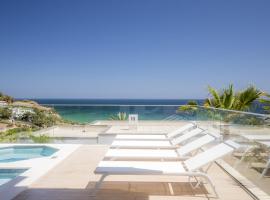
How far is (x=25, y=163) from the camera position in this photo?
5.57 meters

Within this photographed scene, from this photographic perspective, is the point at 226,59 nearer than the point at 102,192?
No

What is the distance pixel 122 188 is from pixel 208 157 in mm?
1260

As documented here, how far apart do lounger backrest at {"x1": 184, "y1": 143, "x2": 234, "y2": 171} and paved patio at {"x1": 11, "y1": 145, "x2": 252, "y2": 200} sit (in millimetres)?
372

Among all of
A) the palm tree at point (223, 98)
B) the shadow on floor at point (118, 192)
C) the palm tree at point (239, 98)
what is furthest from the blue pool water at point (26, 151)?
the palm tree at point (239, 98)

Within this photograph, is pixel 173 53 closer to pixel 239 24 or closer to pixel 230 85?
pixel 239 24

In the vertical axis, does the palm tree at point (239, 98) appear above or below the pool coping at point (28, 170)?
above

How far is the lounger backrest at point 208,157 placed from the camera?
3.88 metres

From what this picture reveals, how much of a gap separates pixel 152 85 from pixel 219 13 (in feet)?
100

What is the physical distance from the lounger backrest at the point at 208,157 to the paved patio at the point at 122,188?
372 millimetres

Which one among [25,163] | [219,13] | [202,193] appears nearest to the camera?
[202,193]

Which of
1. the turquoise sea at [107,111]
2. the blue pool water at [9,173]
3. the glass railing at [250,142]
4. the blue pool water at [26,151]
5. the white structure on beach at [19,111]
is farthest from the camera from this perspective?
the turquoise sea at [107,111]

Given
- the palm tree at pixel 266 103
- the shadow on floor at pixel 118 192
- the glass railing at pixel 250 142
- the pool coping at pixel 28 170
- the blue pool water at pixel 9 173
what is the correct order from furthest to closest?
the palm tree at pixel 266 103 → the blue pool water at pixel 9 173 → the pool coping at pixel 28 170 → the shadow on floor at pixel 118 192 → the glass railing at pixel 250 142

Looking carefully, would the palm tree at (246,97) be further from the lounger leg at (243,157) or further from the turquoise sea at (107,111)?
the lounger leg at (243,157)

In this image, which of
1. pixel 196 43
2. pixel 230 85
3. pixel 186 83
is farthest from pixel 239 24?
pixel 230 85
